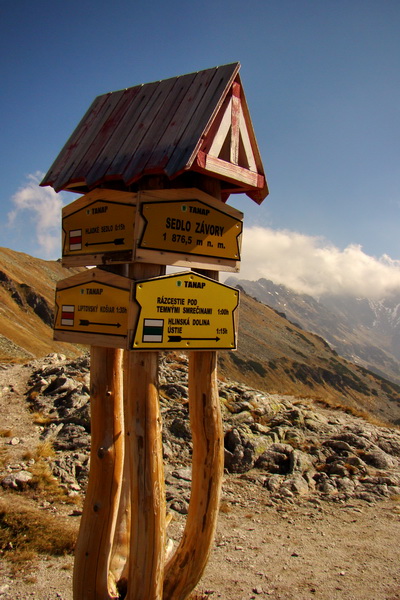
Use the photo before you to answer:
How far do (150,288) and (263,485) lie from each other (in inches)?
344

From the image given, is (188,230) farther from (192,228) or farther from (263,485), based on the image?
(263,485)

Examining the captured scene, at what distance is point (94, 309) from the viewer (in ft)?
15.6

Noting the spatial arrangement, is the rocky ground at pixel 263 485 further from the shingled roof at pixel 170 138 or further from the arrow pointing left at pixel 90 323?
the shingled roof at pixel 170 138

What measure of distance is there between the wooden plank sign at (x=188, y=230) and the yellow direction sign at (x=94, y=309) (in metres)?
0.48

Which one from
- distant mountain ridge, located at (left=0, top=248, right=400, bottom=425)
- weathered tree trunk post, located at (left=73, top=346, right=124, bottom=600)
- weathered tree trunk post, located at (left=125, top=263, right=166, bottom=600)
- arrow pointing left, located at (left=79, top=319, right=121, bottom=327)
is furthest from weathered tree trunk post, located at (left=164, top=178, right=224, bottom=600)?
distant mountain ridge, located at (left=0, top=248, right=400, bottom=425)

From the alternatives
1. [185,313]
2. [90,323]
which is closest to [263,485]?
[185,313]

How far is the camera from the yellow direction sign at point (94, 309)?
4422 mm

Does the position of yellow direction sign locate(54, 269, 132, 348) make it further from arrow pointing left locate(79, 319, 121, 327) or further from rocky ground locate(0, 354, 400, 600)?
rocky ground locate(0, 354, 400, 600)

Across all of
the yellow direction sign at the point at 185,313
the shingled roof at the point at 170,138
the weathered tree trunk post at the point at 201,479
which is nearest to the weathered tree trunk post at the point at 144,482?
the yellow direction sign at the point at 185,313

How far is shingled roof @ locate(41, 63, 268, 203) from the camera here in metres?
4.47

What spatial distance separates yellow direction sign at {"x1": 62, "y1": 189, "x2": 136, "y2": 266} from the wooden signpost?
17mm

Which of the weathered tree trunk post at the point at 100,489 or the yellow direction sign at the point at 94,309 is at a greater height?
the yellow direction sign at the point at 94,309

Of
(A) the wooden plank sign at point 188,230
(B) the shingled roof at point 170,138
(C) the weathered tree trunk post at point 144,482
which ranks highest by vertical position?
(B) the shingled roof at point 170,138

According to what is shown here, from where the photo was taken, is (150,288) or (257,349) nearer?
(150,288)
